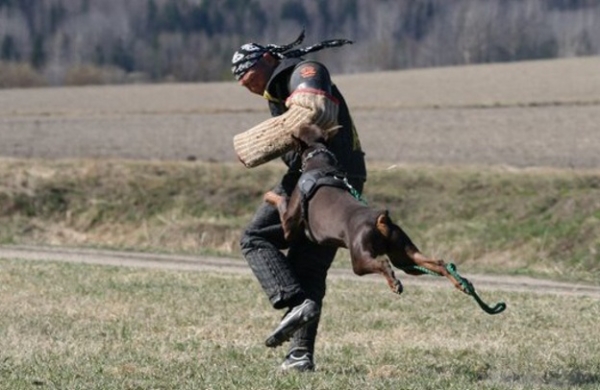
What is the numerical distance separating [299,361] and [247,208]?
1587 centimetres

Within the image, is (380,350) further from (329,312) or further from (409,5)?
(409,5)

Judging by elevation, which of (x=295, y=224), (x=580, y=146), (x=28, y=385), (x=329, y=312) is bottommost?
(x=580, y=146)

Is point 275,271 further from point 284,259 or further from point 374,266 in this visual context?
point 374,266

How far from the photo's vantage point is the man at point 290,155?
7.95m

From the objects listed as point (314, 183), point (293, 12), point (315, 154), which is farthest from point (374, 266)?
point (293, 12)

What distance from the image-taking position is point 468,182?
955 inches

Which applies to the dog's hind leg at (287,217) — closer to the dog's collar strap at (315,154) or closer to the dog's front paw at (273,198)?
the dog's front paw at (273,198)

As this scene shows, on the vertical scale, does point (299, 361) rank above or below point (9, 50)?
above

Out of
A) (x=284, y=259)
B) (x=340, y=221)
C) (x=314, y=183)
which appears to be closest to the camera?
(x=340, y=221)

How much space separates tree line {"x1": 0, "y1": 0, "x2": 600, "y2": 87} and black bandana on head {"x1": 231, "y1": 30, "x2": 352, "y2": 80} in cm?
5185

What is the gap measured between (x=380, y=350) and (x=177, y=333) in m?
1.48

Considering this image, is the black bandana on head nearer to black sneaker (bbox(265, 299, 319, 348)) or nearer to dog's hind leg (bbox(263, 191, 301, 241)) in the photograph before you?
dog's hind leg (bbox(263, 191, 301, 241))

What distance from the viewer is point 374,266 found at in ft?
22.8

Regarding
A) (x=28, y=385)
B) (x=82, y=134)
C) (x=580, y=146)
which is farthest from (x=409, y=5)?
(x=28, y=385)
